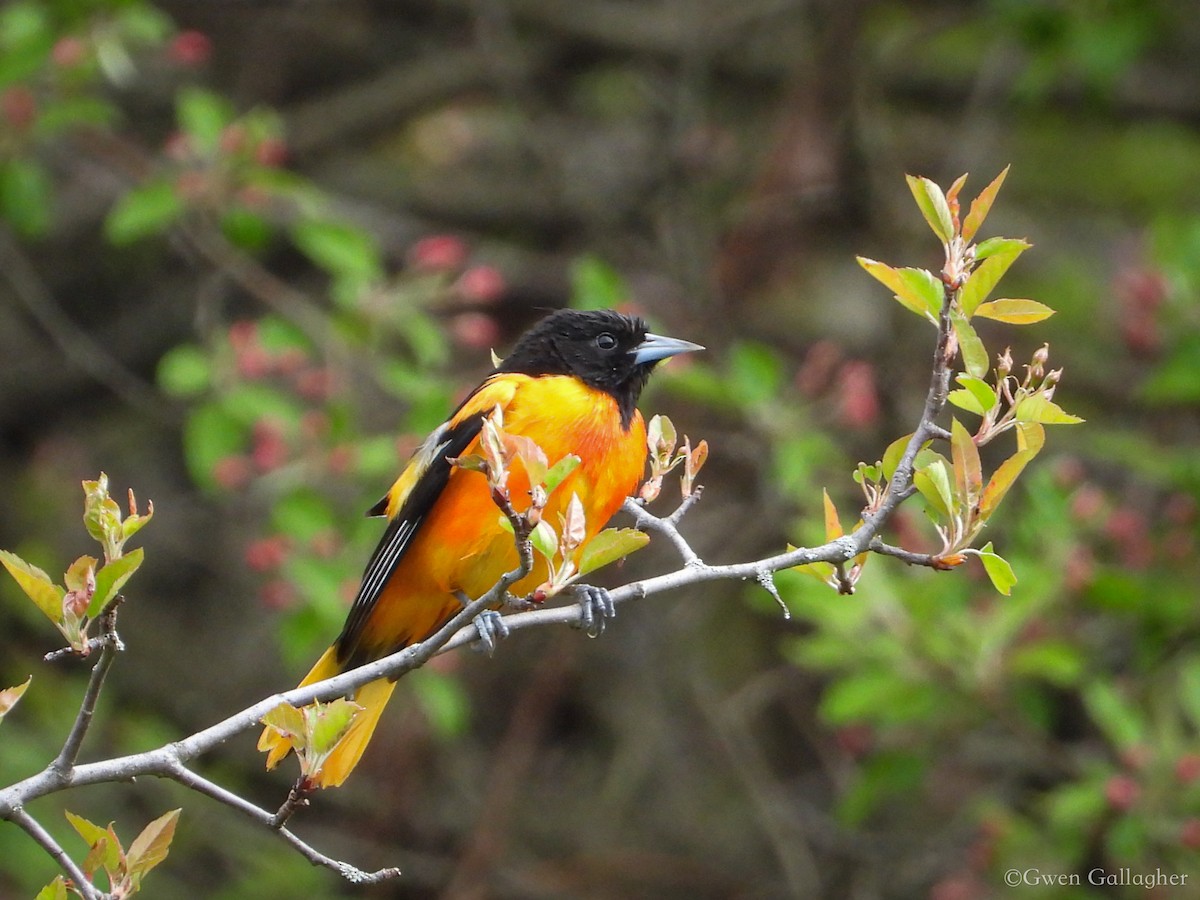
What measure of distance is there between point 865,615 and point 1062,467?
2.79 ft

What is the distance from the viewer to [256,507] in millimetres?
5926

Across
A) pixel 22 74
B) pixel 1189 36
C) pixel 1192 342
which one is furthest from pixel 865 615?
pixel 1189 36

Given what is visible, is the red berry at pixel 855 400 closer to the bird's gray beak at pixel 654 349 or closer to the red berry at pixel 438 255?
the bird's gray beak at pixel 654 349

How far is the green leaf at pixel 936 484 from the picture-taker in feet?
7.57

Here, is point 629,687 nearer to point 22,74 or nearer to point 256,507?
point 256,507

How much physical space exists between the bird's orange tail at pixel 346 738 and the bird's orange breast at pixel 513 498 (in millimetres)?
134

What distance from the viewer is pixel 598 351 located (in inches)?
149

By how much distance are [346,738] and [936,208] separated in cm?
138

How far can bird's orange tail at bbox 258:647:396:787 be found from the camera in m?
2.67

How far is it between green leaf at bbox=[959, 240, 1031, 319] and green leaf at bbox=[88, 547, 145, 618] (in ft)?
4.12

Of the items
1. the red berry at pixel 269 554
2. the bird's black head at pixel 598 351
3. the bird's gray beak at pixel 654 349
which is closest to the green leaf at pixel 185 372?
the red berry at pixel 269 554

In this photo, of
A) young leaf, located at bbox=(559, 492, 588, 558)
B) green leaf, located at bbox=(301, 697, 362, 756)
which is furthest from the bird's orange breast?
green leaf, located at bbox=(301, 697, 362, 756)

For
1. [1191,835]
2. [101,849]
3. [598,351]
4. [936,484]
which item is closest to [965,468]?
[936,484]

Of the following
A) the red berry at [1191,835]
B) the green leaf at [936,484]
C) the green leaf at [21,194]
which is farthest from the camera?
the green leaf at [21,194]
